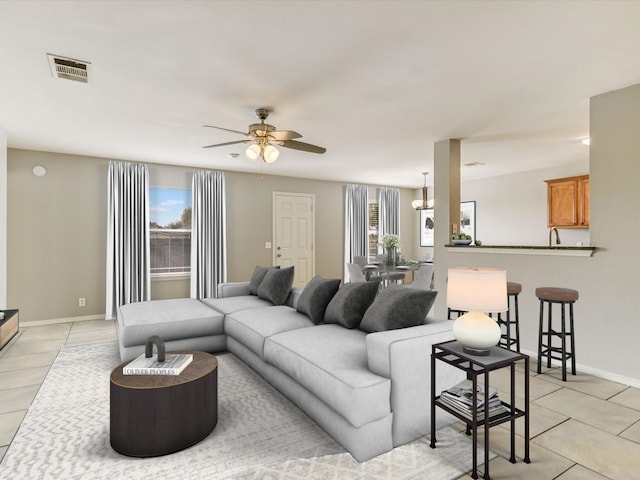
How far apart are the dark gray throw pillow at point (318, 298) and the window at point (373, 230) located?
18.1 feet

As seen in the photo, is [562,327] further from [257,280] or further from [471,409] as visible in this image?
[257,280]

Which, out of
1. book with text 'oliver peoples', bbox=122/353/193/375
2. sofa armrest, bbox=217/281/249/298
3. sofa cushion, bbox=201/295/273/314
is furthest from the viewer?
sofa armrest, bbox=217/281/249/298

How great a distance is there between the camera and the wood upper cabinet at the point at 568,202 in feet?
19.6

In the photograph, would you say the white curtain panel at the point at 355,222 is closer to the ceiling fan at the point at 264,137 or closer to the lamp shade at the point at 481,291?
the ceiling fan at the point at 264,137

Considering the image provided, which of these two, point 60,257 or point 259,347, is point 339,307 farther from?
point 60,257

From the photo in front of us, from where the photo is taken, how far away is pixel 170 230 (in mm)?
6551

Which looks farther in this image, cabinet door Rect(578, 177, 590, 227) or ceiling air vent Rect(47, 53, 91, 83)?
cabinet door Rect(578, 177, 590, 227)

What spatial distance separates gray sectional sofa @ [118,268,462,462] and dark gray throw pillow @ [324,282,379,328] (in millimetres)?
26

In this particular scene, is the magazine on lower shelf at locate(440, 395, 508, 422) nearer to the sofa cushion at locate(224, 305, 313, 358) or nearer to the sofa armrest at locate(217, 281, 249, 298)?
the sofa cushion at locate(224, 305, 313, 358)

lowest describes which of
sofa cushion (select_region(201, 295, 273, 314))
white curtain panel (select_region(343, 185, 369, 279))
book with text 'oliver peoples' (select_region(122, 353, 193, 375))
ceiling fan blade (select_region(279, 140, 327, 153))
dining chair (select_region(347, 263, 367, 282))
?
book with text 'oliver peoples' (select_region(122, 353, 193, 375))

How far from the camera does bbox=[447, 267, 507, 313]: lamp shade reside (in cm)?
201

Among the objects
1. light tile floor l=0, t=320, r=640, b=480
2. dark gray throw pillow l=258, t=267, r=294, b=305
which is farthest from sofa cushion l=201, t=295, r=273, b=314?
light tile floor l=0, t=320, r=640, b=480

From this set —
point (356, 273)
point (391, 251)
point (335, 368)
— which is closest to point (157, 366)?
point (335, 368)

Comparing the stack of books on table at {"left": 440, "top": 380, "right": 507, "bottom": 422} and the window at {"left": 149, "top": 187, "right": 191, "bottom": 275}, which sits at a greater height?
the window at {"left": 149, "top": 187, "right": 191, "bottom": 275}
